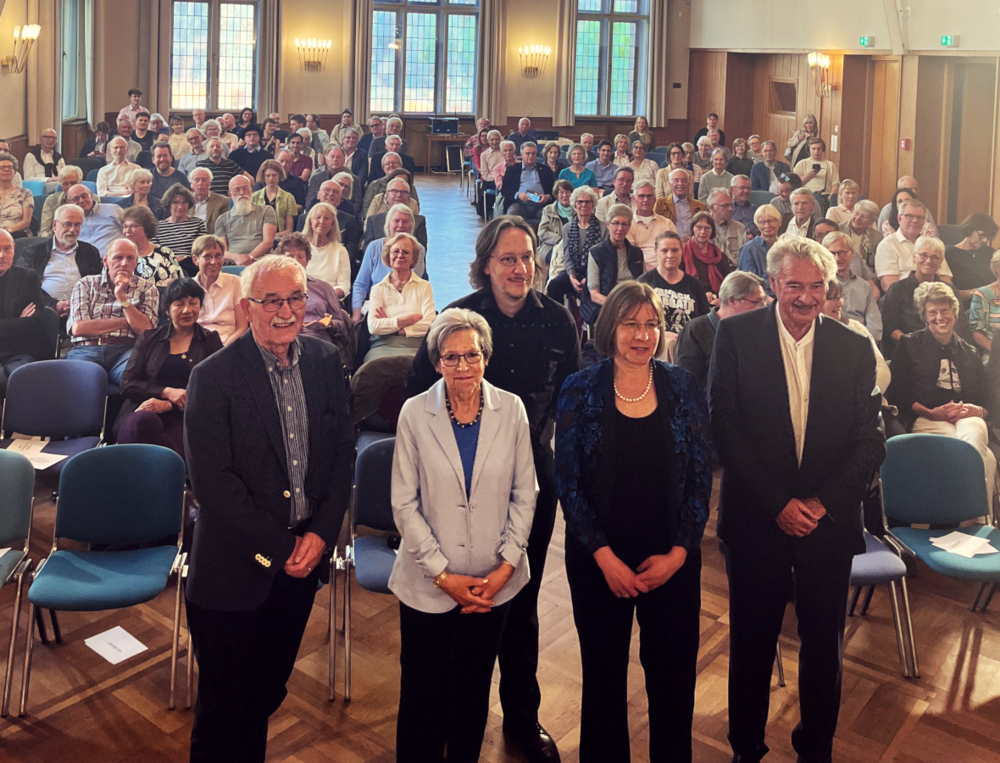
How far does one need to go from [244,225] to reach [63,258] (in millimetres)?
1626

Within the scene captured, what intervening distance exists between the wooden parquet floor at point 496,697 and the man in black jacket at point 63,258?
2985 millimetres

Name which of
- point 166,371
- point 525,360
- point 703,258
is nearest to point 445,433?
point 525,360

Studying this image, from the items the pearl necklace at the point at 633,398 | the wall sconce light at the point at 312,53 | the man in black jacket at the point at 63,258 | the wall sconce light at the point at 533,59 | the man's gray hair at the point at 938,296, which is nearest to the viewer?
the pearl necklace at the point at 633,398

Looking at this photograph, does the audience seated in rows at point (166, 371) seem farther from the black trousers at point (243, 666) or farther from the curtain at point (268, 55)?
the curtain at point (268, 55)

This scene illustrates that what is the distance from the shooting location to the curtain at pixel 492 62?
1995 centimetres

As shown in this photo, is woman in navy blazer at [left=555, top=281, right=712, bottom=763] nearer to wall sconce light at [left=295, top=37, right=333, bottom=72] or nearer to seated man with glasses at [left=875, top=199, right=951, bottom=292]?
seated man with glasses at [left=875, top=199, right=951, bottom=292]

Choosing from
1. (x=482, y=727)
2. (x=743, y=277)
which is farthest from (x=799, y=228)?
(x=482, y=727)

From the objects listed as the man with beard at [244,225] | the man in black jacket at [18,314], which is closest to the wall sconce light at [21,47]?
the man with beard at [244,225]

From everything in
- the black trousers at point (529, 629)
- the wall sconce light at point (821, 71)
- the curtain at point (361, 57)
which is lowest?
the black trousers at point (529, 629)

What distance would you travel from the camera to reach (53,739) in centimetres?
319

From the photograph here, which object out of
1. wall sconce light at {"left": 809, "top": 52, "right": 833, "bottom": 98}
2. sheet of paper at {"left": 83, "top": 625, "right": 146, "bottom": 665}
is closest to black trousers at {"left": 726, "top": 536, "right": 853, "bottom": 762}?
sheet of paper at {"left": 83, "top": 625, "right": 146, "bottom": 665}

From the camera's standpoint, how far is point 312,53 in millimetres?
19531

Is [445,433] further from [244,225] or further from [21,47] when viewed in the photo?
[21,47]

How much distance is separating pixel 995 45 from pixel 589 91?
412 inches
